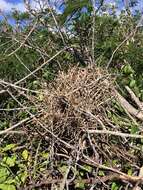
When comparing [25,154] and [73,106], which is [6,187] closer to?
[25,154]

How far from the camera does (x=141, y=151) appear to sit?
3273 mm

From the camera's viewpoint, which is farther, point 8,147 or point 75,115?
point 8,147

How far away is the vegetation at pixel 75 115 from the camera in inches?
128

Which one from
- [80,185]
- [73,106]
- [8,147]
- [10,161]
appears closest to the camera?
[80,185]

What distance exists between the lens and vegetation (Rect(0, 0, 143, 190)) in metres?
3.24

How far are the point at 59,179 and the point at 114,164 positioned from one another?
1.10 feet

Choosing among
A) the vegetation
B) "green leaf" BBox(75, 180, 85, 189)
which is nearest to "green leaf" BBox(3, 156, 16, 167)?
the vegetation

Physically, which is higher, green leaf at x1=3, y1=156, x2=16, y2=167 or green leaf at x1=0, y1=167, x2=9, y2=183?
green leaf at x1=3, y1=156, x2=16, y2=167

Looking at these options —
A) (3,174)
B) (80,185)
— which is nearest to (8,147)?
(3,174)

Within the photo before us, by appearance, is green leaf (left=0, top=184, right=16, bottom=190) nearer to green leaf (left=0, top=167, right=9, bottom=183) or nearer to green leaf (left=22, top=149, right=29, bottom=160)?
→ green leaf (left=0, top=167, right=9, bottom=183)


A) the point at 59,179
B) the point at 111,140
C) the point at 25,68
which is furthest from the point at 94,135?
the point at 25,68

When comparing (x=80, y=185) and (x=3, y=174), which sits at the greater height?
(x=3, y=174)

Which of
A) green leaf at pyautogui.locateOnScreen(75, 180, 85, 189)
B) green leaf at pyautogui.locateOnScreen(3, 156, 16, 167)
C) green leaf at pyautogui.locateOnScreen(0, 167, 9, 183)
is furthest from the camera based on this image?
green leaf at pyautogui.locateOnScreen(3, 156, 16, 167)

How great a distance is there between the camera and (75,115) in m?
3.27
